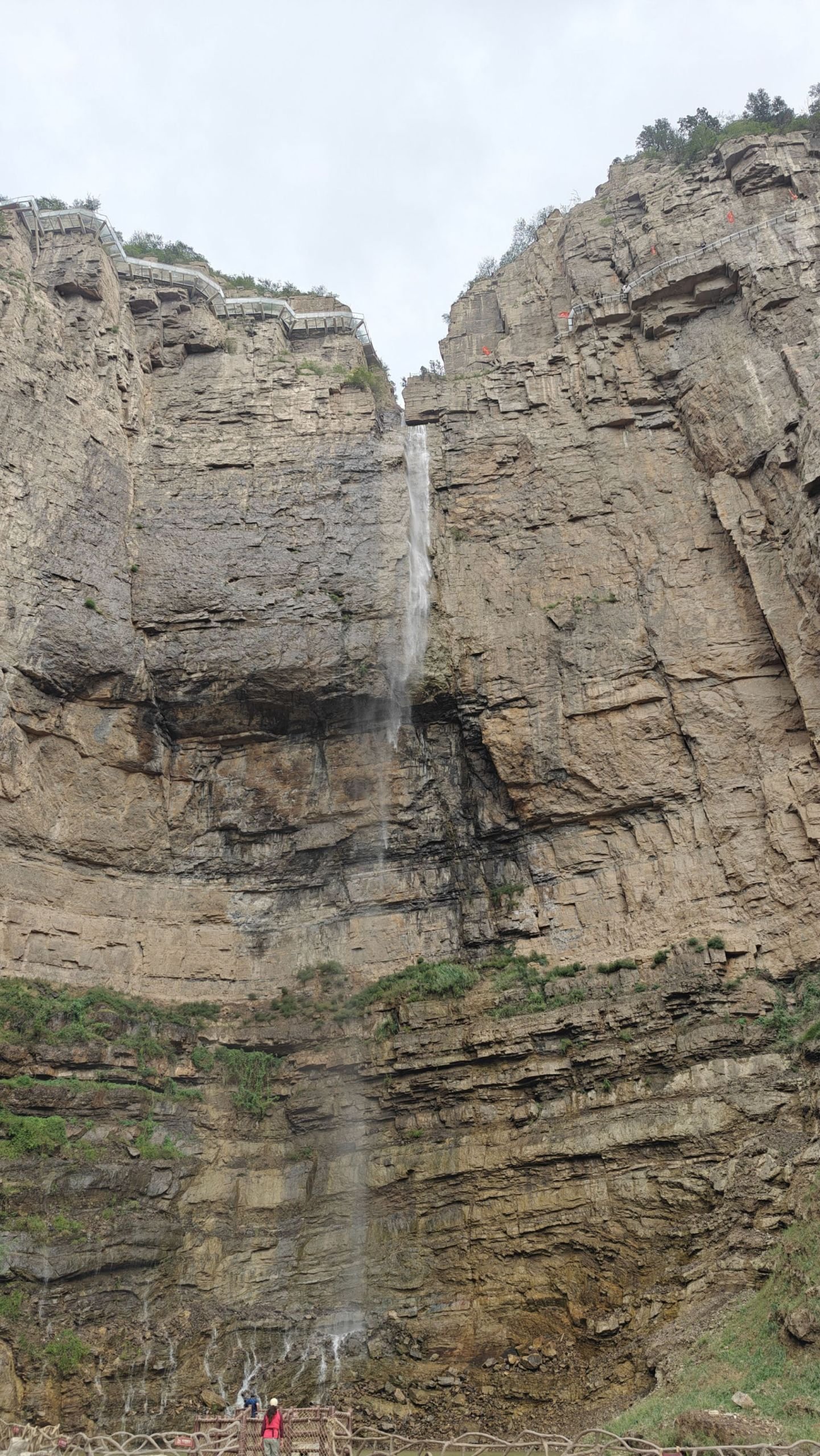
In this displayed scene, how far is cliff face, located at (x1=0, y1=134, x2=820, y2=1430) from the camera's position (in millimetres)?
15617

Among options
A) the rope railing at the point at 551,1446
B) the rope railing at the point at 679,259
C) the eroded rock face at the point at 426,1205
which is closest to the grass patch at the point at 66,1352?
the eroded rock face at the point at 426,1205

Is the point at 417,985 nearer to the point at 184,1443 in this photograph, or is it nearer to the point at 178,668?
the point at 178,668

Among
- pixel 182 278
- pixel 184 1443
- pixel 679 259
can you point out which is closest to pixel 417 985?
pixel 184 1443

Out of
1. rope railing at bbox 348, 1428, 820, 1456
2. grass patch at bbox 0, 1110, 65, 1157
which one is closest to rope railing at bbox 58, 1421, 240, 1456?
rope railing at bbox 348, 1428, 820, 1456

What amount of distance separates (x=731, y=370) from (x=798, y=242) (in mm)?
3292

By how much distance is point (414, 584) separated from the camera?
22953 mm

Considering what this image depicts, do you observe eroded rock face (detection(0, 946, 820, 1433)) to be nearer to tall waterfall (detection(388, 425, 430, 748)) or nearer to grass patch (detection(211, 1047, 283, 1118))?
grass patch (detection(211, 1047, 283, 1118))

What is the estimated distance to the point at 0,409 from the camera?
71.2 ft

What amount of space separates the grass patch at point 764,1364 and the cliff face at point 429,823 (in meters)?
0.71

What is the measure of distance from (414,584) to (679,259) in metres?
9.63

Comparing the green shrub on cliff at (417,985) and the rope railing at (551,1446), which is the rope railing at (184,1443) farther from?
the green shrub on cliff at (417,985)

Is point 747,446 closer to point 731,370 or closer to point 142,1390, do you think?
point 731,370

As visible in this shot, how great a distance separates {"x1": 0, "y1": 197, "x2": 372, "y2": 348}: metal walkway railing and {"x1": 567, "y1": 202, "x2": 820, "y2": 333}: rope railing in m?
7.31

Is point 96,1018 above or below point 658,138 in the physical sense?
below
